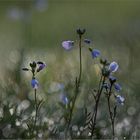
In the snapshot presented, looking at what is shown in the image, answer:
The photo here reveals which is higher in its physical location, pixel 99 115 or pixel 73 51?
pixel 73 51

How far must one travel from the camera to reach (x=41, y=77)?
6.45 m

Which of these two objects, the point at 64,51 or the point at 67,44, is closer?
the point at 67,44

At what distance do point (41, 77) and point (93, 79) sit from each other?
1.90ft

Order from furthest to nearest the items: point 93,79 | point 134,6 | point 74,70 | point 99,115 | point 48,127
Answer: point 134,6, point 74,70, point 93,79, point 99,115, point 48,127

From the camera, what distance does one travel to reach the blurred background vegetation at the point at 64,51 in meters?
5.27

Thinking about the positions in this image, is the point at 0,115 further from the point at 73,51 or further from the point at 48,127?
the point at 73,51

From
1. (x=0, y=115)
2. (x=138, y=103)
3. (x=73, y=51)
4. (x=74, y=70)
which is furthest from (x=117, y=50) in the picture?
(x=0, y=115)

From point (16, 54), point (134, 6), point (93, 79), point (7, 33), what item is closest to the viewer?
point (93, 79)

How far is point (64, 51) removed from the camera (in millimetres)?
8109

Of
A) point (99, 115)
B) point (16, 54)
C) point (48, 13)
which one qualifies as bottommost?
point (99, 115)

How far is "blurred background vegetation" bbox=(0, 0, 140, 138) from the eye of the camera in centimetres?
527

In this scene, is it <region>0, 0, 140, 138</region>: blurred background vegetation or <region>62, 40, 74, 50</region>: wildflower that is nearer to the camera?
<region>62, 40, 74, 50</region>: wildflower

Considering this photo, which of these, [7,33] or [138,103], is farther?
[7,33]

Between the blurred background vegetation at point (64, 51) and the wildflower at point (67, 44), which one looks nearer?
the wildflower at point (67, 44)
